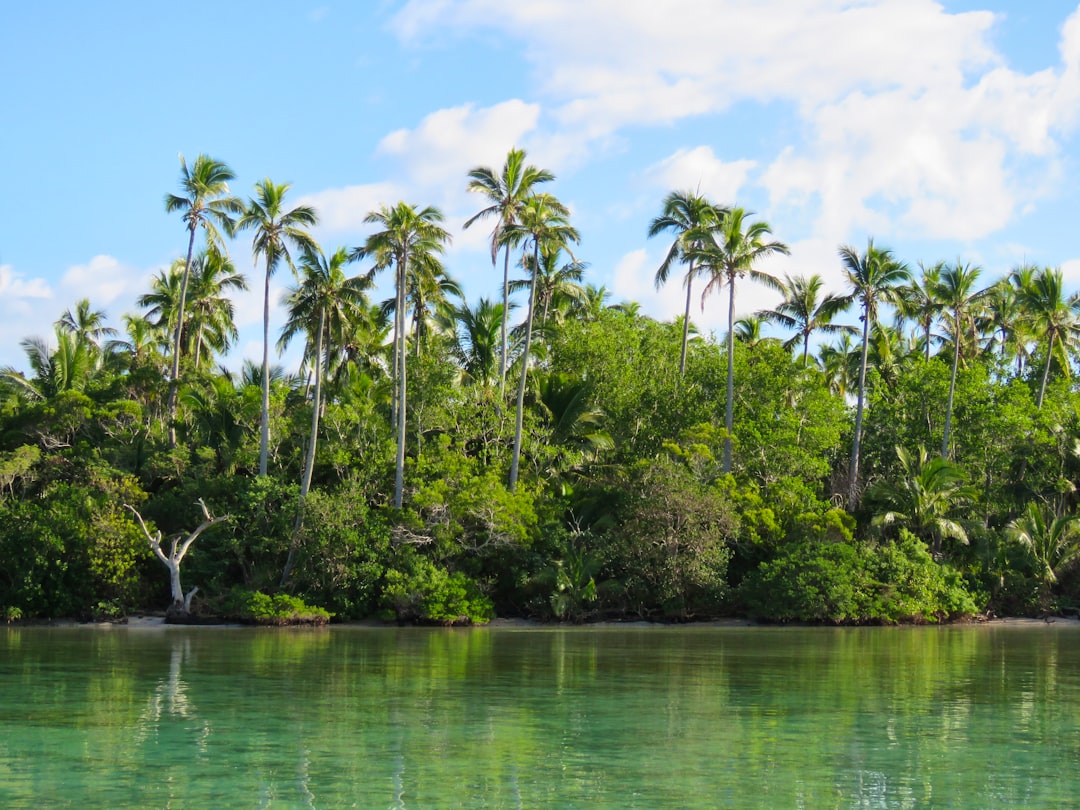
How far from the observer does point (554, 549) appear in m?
41.1

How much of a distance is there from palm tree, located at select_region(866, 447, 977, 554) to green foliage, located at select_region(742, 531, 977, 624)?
197cm

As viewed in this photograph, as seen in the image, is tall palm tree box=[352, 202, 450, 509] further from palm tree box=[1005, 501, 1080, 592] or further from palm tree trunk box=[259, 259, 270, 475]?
palm tree box=[1005, 501, 1080, 592]

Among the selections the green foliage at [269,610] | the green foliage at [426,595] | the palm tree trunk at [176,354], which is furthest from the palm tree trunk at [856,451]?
the palm tree trunk at [176,354]

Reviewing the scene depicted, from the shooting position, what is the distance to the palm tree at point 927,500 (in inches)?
1736

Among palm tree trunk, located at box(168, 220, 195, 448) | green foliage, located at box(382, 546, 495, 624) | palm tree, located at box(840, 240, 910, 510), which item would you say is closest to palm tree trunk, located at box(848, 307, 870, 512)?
palm tree, located at box(840, 240, 910, 510)

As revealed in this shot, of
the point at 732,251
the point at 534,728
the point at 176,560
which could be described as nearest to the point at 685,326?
the point at 732,251

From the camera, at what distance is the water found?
11.1 meters

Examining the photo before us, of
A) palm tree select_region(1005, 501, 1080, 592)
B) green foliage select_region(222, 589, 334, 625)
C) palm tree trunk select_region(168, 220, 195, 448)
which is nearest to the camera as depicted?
green foliage select_region(222, 589, 334, 625)

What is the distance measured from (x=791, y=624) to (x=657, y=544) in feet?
17.2

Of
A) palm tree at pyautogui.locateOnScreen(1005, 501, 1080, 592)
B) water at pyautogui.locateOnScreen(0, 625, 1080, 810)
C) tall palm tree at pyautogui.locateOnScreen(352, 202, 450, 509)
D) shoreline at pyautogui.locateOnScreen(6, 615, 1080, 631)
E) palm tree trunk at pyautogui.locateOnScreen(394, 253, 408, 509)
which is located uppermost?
tall palm tree at pyautogui.locateOnScreen(352, 202, 450, 509)

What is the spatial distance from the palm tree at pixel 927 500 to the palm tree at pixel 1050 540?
2.15m

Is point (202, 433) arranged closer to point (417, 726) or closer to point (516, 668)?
point (516, 668)

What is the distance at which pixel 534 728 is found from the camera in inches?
598

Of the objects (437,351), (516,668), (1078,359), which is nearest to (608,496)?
(437,351)
